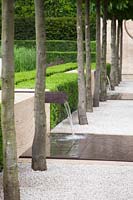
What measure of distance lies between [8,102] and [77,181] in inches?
67.2

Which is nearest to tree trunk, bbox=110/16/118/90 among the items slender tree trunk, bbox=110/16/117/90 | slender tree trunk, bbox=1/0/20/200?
slender tree trunk, bbox=110/16/117/90

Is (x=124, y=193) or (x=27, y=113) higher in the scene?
(x=27, y=113)

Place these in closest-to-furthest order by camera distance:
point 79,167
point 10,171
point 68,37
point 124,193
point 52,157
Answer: point 10,171 < point 124,193 < point 79,167 < point 52,157 < point 68,37

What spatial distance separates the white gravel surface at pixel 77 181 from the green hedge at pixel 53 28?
25.8 meters

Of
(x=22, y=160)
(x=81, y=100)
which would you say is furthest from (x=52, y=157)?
(x=81, y=100)

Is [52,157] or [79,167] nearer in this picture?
[79,167]

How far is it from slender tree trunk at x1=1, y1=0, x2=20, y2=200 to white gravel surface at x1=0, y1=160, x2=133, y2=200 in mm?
312

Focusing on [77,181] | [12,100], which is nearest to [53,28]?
[77,181]

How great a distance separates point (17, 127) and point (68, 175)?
116cm

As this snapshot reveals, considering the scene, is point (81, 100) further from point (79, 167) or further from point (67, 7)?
point (67, 7)

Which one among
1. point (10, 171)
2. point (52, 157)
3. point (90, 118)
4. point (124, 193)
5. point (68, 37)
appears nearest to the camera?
point (10, 171)

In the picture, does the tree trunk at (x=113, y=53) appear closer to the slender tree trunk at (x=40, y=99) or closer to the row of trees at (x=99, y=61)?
the row of trees at (x=99, y=61)

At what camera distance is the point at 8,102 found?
557 cm

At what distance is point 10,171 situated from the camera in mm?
5672
